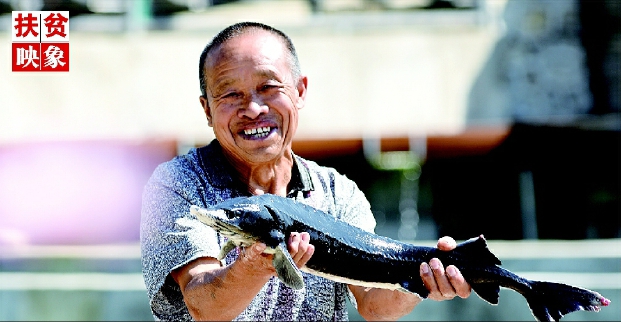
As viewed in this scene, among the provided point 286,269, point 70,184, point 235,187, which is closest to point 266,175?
point 235,187

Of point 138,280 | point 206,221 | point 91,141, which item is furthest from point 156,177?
point 91,141

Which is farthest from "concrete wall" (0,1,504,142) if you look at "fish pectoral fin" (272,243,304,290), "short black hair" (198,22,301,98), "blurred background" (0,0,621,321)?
"fish pectoral fin" (272,243,304,290)

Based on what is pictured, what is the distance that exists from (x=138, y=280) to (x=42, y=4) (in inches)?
413

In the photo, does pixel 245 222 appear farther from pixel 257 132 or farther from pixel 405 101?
pixel 405 101

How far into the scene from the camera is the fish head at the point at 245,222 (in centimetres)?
254

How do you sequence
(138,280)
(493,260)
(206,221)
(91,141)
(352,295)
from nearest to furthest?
(206,221) < (493,260) < (352,295) < (138,280) < (91,141)

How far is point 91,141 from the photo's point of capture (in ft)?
42.1

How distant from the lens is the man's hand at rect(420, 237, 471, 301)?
290 cm

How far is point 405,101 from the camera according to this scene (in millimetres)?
16422

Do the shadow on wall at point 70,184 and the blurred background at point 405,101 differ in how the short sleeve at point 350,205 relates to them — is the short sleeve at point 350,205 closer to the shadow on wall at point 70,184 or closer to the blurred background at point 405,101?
the shadow on wall at point 70,184

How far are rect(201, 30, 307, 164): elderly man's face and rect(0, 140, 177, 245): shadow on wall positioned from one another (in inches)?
404

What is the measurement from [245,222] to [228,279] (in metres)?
0.23

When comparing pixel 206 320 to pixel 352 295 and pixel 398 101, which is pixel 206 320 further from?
pixel 398 101

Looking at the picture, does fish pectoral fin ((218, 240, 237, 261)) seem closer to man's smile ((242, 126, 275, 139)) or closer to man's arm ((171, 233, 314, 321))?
man's arm ((171, 233, 314, 321))
